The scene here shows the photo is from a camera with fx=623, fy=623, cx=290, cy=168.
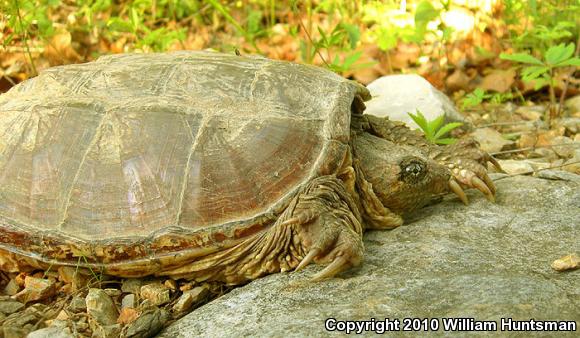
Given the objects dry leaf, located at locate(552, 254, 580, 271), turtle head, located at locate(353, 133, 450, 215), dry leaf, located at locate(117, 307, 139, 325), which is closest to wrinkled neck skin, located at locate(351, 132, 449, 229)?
turtle head, located at locate(353, 133, 450, 215)

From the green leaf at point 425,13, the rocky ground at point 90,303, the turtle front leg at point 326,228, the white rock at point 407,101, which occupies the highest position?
the green leaf at point 425,13

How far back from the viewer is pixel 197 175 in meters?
→ 2.78

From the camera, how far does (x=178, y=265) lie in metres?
2.82

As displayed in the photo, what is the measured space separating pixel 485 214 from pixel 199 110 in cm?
148

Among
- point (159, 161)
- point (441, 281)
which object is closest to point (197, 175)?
point (159, 161)

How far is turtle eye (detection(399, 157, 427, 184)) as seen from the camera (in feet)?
9.87

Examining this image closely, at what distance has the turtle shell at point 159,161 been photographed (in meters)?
2.74

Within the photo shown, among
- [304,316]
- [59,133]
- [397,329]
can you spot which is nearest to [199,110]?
[59,133]

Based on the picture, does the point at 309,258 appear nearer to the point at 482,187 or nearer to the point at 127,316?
the point at 127,316

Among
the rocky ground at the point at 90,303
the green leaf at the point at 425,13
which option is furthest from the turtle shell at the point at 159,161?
the green leaf at the point at 425,13

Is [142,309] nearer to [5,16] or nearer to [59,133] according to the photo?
[59,133]

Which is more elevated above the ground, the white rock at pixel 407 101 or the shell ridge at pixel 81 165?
the shell ridge at pixel 81 165

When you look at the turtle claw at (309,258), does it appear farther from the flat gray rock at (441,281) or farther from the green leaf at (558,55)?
the green leaf at (558,55)

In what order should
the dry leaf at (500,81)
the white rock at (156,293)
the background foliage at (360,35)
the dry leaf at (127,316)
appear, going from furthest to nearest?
the dry leaf at (500,81), the background foliage at (360,35), the white rock at (156,293), the dry leaf at (127,316)
